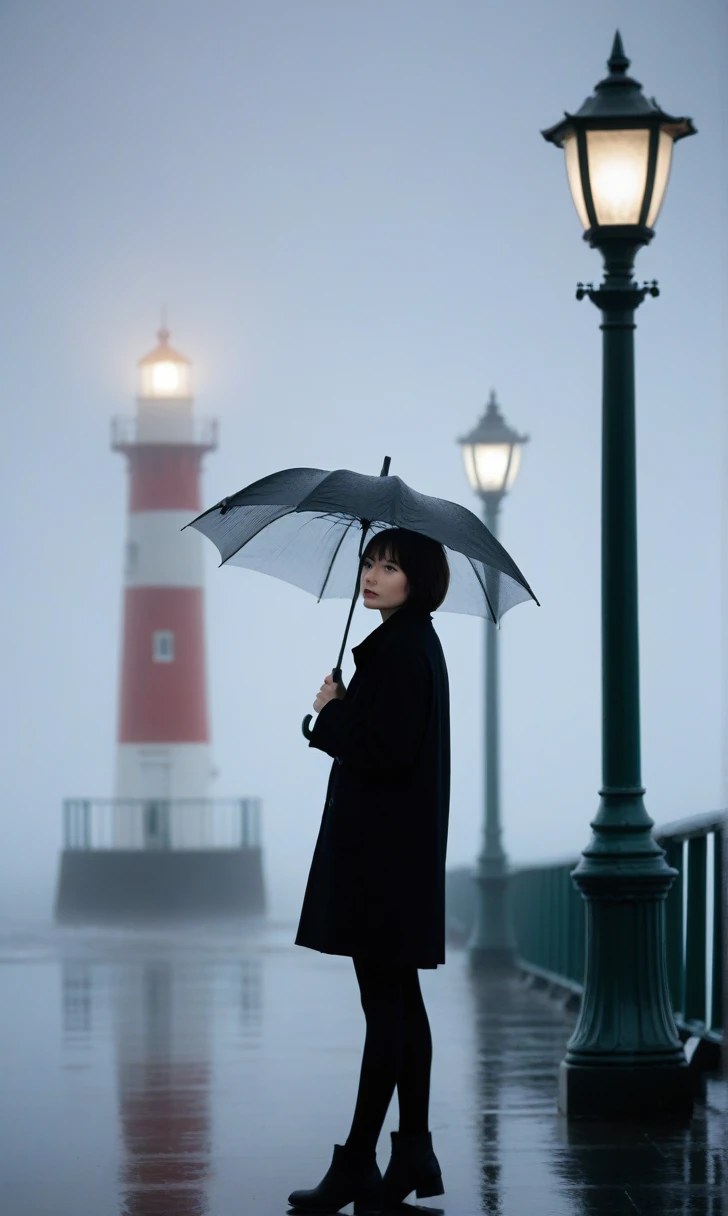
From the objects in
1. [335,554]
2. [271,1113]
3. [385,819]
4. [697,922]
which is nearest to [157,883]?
[697,922]

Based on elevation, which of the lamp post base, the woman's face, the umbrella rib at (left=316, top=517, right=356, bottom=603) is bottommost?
the lamp post base

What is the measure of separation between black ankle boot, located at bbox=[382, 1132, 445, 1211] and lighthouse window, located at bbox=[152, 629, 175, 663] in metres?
31.9

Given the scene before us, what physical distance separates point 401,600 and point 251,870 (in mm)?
32846

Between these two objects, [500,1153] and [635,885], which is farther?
[635,885]

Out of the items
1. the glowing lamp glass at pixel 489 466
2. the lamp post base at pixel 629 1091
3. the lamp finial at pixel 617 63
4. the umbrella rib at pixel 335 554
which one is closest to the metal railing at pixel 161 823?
the glowing lamp glass at pixel 489 466

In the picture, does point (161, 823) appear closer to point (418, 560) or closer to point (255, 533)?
point (255, 533)

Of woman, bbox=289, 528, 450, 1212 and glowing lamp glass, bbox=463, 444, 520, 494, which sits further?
glowing lamp glass, bbox=463, 444, 520, 494

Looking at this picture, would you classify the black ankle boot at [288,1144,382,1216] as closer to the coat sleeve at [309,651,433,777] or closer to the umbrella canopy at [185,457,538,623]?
the coat sleeve at [309,651,433,777]

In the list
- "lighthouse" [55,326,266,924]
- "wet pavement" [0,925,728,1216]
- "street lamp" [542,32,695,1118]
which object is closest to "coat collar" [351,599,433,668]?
"wet pavement" [0,925,728,1216]

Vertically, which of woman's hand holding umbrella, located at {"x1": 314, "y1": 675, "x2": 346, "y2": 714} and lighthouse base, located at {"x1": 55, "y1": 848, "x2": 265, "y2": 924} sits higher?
woman's hand holding umbrella, located at {"x1": 314, "y1": 675, "x2": 346, "y2": 714}

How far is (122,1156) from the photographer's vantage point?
22.5ft

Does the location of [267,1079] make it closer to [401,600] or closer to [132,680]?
[401,600]

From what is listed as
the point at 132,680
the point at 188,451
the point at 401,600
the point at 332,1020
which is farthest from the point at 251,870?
the point at 401,600

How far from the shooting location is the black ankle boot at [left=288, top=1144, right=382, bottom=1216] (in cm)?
575
